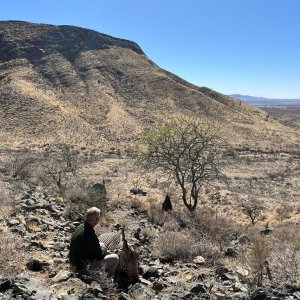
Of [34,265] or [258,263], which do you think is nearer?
[34,265]

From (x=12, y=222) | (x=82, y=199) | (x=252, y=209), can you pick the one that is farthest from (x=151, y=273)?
(x=252, y=209)

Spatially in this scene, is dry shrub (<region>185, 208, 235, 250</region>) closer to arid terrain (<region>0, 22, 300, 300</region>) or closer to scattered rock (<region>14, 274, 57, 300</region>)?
arid terrain (<region>0, 22, 300, 300</region>)

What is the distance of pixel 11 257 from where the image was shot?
23.3 ft

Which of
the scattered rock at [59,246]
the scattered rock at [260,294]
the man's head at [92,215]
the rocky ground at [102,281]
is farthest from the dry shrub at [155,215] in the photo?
the scattered rock at [260,294]

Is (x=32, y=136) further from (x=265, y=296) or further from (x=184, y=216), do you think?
(x=265, y=296)

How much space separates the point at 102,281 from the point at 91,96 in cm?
6964

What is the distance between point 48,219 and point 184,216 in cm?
610

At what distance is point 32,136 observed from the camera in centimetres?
5756

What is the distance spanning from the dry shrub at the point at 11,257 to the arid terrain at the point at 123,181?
3 cm

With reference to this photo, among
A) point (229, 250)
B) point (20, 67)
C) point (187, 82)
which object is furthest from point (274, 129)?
point (229, 250)

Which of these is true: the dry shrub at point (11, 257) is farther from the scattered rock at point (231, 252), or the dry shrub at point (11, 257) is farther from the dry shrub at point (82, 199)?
the dry shrub at point (82, 199)

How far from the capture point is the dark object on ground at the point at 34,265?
23.7ft

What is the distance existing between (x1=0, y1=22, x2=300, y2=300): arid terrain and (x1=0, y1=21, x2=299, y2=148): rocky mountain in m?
0.33

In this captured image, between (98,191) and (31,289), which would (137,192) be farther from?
(31,289)
